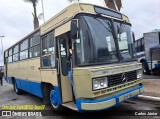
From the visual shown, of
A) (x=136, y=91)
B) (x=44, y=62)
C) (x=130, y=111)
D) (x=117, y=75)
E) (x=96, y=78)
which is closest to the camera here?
(x=96, y=78)

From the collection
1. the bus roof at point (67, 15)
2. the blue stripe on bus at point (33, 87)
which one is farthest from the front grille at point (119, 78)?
the blue stripe on bus at point (33, 87)

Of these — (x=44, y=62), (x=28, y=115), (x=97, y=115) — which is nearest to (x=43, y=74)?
(x=44, y=62)

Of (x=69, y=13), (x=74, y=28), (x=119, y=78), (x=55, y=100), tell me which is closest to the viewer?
(x=74, y=28)

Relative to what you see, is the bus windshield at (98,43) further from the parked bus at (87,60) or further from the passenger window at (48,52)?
the passenger window at (48,52)

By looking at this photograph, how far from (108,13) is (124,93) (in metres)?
2.33

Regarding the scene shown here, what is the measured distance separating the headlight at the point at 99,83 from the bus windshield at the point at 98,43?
45 cm

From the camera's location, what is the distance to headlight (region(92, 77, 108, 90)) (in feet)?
17.6

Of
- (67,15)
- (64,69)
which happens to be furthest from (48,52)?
(67,15)

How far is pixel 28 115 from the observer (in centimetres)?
793

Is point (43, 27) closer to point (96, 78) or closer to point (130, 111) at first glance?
point (96, 78)

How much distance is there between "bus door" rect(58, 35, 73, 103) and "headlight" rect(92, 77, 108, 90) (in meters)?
1.57

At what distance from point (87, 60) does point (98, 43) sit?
0.57 m

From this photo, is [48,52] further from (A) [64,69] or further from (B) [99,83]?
(B) [99,83]

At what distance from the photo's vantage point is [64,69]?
22.5ft
